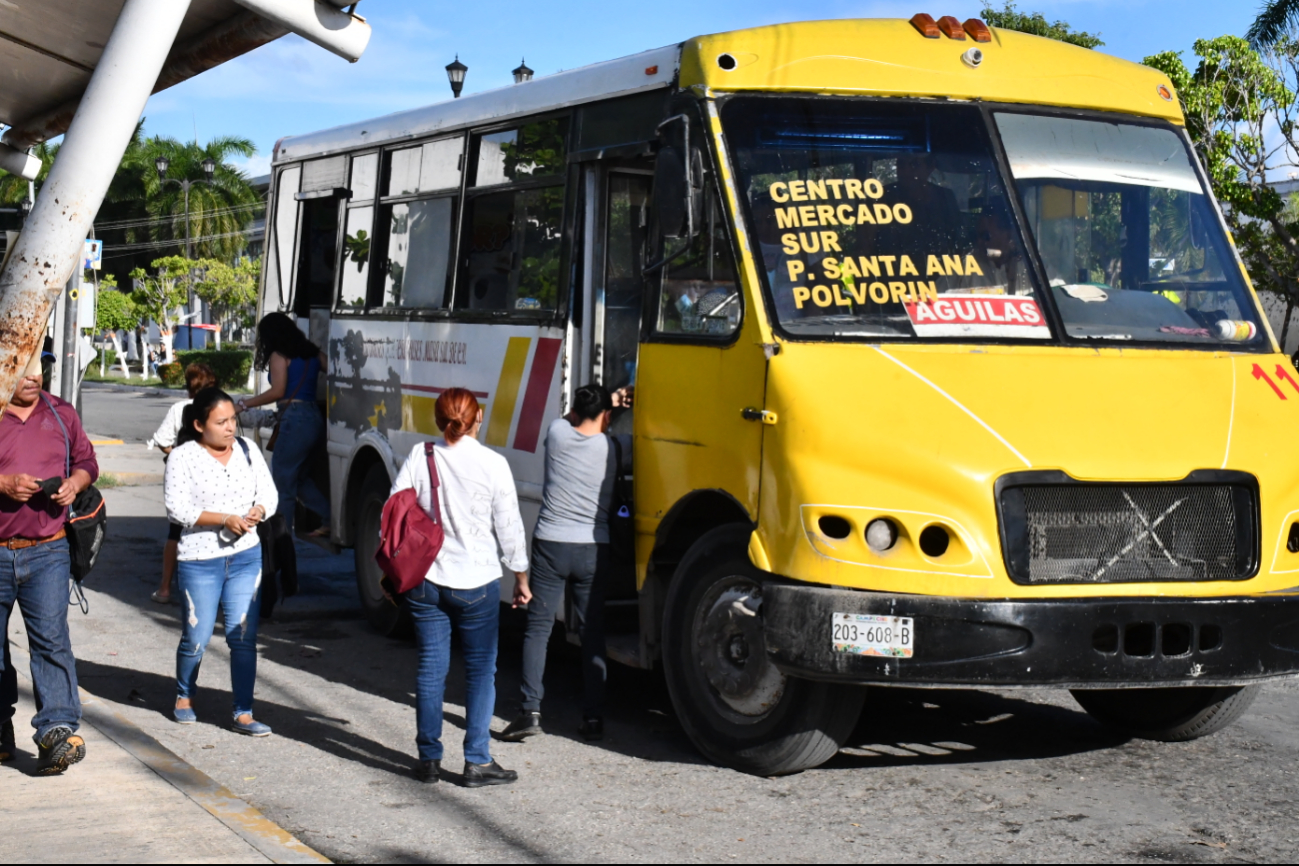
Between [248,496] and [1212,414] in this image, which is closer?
[1212,414]

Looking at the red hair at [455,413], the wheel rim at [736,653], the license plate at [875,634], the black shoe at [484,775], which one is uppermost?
the red hair at [455,413]

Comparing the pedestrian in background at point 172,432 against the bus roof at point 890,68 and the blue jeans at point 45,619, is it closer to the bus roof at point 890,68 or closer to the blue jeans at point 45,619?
the blue jeans at point 45,619

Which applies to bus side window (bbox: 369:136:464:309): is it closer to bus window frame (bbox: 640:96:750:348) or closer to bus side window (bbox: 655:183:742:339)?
bus window frame (bbox: 640:96:750:348)

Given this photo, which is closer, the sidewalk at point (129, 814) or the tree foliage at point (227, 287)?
the sidewalk at point (129, 814)

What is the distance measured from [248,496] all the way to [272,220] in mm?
5206

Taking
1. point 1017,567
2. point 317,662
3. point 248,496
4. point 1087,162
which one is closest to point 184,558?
point 248,496

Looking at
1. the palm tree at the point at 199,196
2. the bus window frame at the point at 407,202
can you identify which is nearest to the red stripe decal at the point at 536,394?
the bus window frame at the point at 407,202

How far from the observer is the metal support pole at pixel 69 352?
1662 cm

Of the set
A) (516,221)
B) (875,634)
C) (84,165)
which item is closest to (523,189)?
(516,221)

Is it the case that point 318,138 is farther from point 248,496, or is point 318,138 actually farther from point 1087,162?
point 1087,162

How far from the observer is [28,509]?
19.9ft

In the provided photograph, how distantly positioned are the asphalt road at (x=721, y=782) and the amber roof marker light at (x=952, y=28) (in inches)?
126

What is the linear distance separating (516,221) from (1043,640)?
3.99 m

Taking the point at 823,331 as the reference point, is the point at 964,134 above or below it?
above
